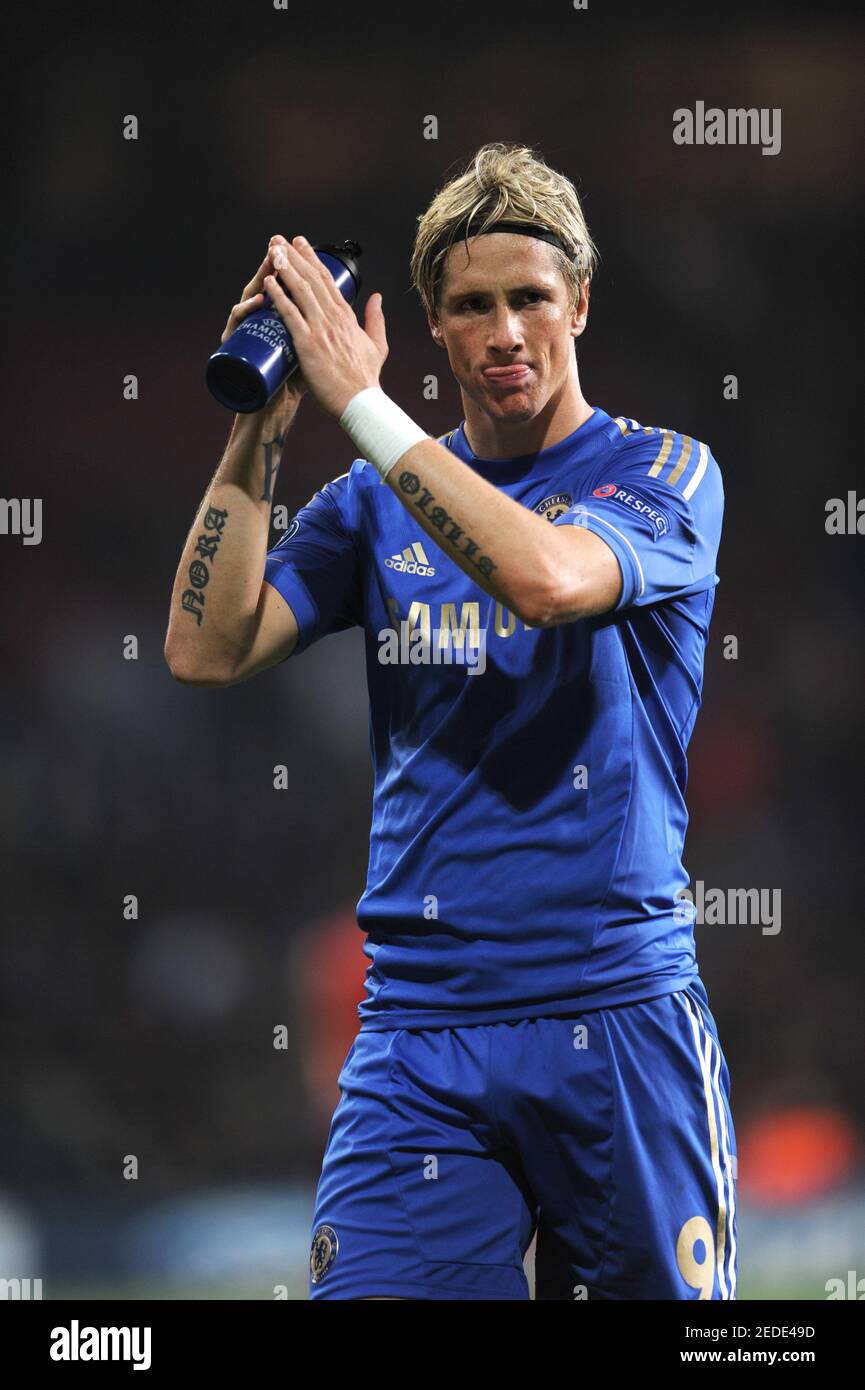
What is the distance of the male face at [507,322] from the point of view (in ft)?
7.13

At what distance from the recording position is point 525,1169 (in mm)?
1984

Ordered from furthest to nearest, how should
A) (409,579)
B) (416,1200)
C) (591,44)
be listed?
(591,44), (409,579), (416,1200)

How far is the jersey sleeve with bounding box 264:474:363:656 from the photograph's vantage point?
2.26 metres

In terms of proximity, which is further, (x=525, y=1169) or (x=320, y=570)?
(x=320, y=570)

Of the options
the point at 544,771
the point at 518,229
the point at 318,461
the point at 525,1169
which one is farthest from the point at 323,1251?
the point at 318,461

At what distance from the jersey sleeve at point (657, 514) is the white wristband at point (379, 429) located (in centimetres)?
23

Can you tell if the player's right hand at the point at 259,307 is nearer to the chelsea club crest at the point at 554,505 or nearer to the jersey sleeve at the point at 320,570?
the jersey sleeve at the point at 320,570

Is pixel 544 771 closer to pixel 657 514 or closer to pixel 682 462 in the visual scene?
pixel 657 514

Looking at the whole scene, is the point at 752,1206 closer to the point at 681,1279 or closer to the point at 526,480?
Result: the point at 681,1279

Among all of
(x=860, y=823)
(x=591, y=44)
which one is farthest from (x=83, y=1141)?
(x=591, y=44)

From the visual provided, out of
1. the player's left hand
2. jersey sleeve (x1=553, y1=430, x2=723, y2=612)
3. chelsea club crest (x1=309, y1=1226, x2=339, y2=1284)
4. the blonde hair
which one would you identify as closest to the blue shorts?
chelsea club crest (x1=309, y1=1226, x2=339, y2=1284)

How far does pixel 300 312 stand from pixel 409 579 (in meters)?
0.40

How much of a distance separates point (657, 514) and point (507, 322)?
1.17 feet

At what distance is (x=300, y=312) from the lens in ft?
6.51
